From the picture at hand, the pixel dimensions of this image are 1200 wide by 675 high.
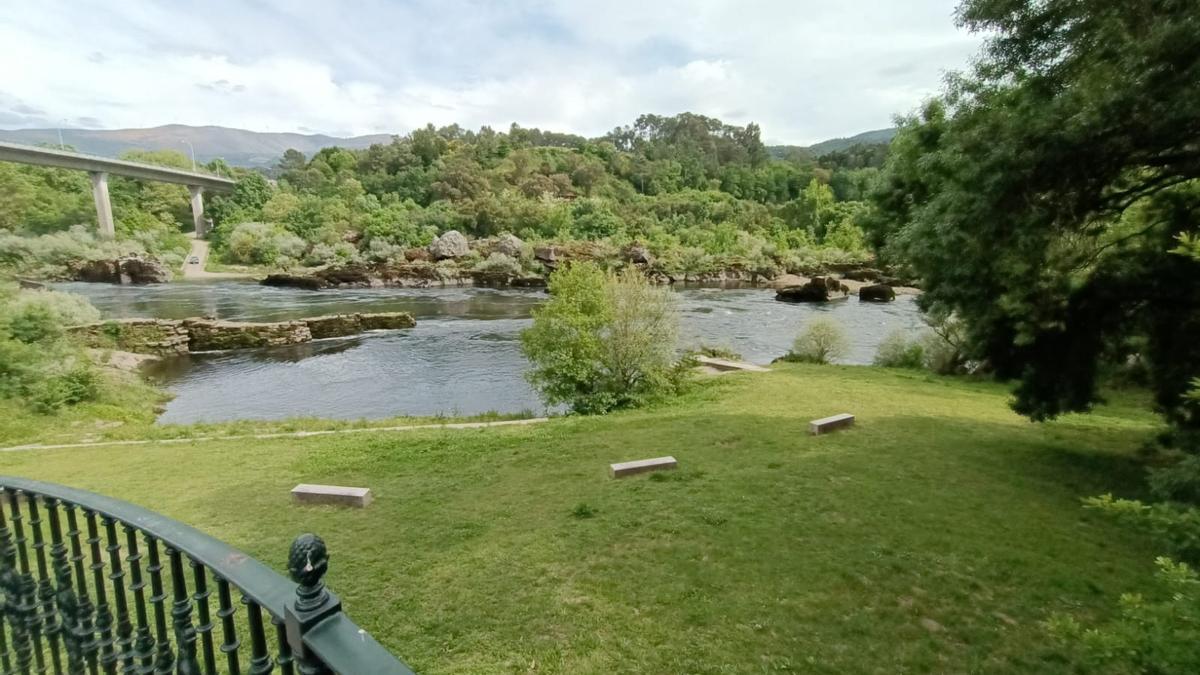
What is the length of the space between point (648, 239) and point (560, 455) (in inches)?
2049

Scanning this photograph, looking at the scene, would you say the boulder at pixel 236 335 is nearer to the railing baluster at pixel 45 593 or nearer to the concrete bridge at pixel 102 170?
the railing baluster at pixel 45 593

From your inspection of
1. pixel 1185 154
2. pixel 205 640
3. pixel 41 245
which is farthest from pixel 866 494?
pixel 41 245

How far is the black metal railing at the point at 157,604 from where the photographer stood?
125cm

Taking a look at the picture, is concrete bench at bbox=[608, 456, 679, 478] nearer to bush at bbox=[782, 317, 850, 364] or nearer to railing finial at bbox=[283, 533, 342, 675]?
railing finial at bbox=[283, 533, 342, 675]

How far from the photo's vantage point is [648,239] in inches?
2357

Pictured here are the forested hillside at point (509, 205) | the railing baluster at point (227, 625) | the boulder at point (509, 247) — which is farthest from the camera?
the forested hillside at point (509, 205)

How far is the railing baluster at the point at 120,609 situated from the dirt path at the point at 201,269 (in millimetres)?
52401

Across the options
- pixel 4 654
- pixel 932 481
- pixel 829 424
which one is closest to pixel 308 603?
pixel 4 654

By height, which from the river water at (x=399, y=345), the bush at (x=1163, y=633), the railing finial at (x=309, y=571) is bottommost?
the river water at (x=399, y=345)

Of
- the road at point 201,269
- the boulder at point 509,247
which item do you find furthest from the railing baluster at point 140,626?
the road at point 201,269

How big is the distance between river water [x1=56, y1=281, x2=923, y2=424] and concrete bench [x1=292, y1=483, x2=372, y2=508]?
28.8 ft

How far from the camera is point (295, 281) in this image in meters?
42.0

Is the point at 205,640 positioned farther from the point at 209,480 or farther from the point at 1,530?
the point at 209,480

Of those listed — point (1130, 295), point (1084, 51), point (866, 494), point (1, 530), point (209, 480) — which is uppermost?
point (1084, 51)
